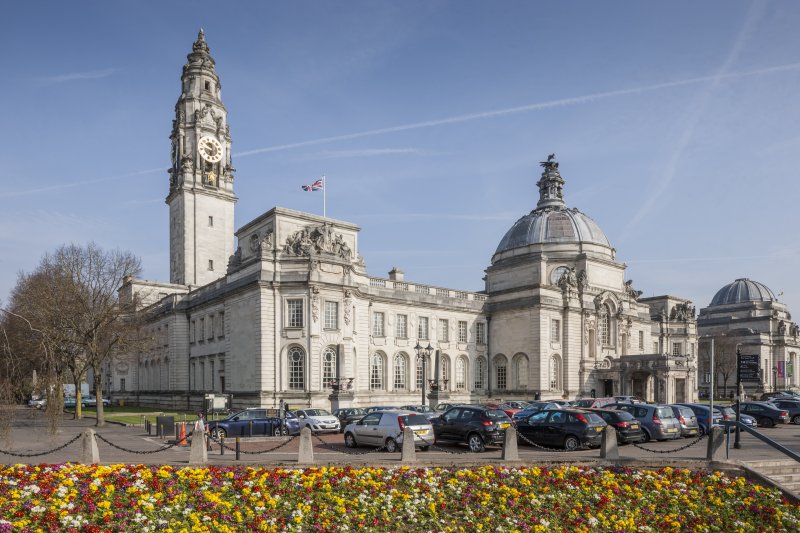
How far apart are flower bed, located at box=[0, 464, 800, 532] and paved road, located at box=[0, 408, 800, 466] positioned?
1535 mm

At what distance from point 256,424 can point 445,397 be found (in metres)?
27.6

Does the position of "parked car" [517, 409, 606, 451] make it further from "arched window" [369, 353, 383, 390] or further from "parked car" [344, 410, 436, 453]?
"arched window" [369, 353, 383, 390]

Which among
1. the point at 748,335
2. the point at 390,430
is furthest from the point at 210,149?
the point at 748,335

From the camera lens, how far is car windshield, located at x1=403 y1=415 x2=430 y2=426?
26.1m

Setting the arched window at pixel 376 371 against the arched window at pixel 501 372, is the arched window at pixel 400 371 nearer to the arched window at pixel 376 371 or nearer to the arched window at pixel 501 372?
the arched window at pixel 376 371

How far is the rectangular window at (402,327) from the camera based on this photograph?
206 feet

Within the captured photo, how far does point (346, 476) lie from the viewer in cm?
1867

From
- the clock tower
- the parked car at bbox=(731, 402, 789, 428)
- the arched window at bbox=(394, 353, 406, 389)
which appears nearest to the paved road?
the parked car at bbox=(731, 402, 789, 428)

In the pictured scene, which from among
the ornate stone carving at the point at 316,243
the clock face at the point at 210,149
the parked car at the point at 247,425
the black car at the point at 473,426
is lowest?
the parked car at the point at 247,425

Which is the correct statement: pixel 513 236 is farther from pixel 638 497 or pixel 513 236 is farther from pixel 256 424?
pixel 638 497

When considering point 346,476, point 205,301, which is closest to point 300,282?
point 205,301

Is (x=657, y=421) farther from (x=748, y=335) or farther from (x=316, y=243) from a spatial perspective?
(x=748, y=335)

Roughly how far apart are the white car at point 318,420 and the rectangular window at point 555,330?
34853 millimetres

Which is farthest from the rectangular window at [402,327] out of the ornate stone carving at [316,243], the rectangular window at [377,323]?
the ornate stone carving at [316,243]
